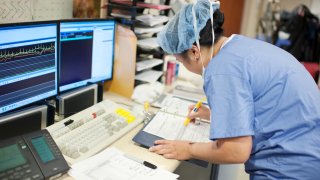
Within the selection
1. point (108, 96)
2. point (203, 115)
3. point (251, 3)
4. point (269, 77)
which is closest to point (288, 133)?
point (269, 77)

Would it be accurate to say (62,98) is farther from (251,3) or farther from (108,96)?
(251,3)

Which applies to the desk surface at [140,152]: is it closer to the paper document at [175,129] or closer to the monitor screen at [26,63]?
the paper document at [175,129]

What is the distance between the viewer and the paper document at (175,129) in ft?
4.23

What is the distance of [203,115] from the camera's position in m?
1.45

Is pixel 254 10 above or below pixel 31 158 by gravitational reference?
above

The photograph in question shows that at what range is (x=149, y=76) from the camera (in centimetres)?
188

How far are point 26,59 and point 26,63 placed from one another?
2 cm

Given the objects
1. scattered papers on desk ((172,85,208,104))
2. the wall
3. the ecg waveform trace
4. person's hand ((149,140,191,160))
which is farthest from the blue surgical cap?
the wall

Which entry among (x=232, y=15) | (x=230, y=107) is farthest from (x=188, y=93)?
(x=232, y=15)

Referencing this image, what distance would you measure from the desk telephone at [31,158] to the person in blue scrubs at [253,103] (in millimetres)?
475

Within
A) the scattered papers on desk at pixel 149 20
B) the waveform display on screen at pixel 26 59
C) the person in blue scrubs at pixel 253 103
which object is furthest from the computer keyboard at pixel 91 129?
the scattered papers on desk at pixel 149 20

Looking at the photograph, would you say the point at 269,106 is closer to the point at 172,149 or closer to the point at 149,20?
the point at 172,149

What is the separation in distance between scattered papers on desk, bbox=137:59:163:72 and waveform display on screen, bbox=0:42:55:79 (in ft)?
1.99

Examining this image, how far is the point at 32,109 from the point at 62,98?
0.19 metres
